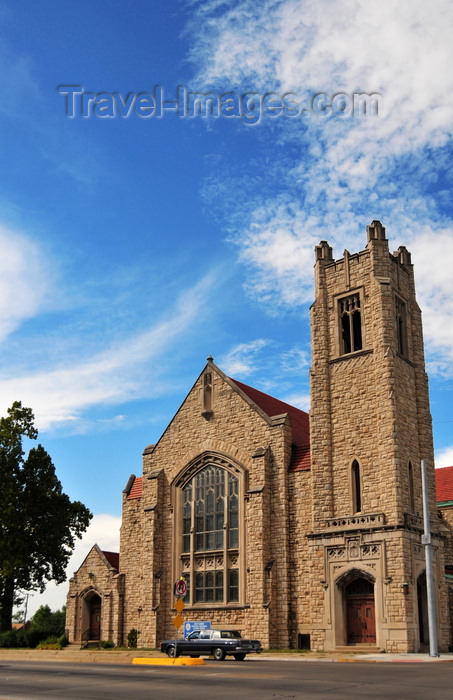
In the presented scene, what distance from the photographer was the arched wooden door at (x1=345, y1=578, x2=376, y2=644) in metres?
30.1

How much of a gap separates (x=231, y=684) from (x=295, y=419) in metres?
26.8

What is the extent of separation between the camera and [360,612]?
3056 centimetres

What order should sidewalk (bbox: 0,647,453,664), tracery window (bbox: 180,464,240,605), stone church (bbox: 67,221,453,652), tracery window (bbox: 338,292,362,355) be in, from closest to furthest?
sidewalk (bbox: 0,647,453,664) < stone church (bbox: 67,221,453,652) < tracery window (bbox: 338,292,362,355) < tracery window (bbox: 180,464,240,605)

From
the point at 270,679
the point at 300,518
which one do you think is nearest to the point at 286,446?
the point at 300,518

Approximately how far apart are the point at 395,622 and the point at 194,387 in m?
16.5

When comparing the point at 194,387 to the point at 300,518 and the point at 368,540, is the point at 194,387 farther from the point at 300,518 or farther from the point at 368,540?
the point at 368,540

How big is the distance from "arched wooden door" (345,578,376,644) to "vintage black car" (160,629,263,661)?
6.48 meters

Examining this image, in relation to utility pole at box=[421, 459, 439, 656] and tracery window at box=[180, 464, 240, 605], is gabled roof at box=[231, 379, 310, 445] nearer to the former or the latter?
tracery window at box=[180, 464, 240, 605]

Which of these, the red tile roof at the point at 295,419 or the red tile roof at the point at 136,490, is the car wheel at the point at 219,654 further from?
the red tile roof at the point at 136,490

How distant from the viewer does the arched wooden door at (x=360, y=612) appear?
98.7ft

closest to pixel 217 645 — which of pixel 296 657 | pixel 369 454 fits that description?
pixel 296 657

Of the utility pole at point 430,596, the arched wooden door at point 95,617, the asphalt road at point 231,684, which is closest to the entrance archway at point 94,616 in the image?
the arched wooden door at point 95,617

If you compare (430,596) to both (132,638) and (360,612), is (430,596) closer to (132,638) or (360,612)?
(360,612)

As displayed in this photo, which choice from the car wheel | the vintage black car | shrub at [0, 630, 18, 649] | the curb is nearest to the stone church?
shrub at [0, 630, 18, 649]
